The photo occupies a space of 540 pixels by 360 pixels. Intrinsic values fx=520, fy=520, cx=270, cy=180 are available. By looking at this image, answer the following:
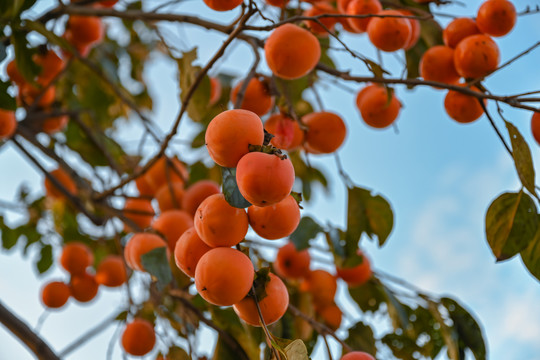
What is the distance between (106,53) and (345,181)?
5.67 ft

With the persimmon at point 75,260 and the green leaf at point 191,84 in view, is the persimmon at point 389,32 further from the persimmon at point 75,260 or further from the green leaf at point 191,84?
the persimmon at point 75,260

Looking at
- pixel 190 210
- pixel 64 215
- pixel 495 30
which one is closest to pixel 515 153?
pixel 495 30

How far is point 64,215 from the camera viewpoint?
2.45 metres

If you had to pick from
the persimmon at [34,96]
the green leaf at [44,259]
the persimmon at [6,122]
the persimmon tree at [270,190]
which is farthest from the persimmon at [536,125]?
the green leaf at [44,259]

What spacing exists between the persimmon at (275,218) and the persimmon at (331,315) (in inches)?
30.5

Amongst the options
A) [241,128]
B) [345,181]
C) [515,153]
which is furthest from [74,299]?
[515,153]

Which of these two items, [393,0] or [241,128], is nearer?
[241,128]

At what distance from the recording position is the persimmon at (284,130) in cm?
119

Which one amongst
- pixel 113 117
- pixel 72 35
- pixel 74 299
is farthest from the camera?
pixel 113 117

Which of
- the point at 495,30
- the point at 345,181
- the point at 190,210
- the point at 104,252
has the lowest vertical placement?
the point at 104,252

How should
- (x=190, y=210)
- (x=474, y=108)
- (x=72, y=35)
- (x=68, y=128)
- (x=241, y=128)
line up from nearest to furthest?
(x=241, y=128) → (x=474, y=108) → (x=190, y=210) → (x=72, y=35) → (x=68, y=128)

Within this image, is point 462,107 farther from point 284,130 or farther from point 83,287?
point 83,287

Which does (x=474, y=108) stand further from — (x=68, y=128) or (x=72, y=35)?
(x=68, y=128)

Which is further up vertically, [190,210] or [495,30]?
[495,30]
